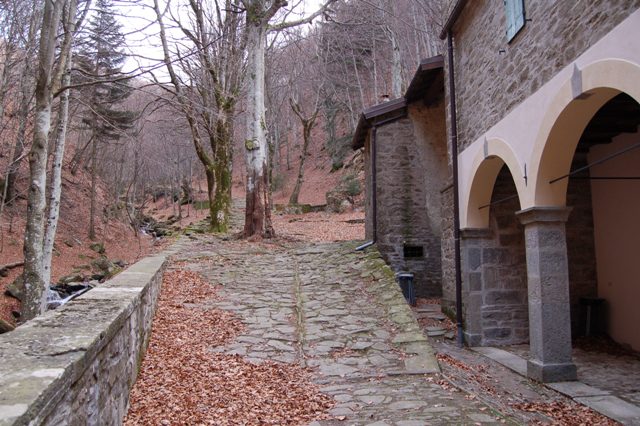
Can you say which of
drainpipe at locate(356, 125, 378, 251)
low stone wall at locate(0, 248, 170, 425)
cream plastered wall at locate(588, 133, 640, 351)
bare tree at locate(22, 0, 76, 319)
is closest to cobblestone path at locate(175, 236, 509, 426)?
drainpipe at locate(356, 125, 378, 251)

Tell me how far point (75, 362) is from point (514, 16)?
657 centimetres

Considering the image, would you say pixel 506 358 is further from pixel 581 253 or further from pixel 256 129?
pixel 256 129

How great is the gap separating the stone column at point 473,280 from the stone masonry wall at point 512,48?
173 cm

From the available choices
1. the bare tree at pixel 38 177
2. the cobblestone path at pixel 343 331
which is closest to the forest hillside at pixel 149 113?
the bare tree at pixel 38 177

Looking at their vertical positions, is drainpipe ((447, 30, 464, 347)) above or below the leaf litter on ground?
above

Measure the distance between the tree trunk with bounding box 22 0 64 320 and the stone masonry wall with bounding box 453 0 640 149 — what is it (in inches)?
272

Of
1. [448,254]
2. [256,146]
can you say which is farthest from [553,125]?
[256,146]

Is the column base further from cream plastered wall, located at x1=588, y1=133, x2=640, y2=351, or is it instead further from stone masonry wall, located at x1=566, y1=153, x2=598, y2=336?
stone masonry wall, located at x1=566, y1=153, x2=598, y2=336

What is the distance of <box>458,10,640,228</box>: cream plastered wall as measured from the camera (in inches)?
169

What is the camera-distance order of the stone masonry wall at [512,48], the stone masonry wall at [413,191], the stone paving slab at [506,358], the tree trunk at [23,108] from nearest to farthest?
1. the stone masonry wall at [512,48]
2. the stone paving slab at [506,358]
3. the tree trunk at [23,108]
4. the stone masonry wall at [413,191]

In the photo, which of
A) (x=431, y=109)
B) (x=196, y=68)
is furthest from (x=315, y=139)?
(x=431, y=109)

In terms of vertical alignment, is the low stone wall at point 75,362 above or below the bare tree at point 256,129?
below

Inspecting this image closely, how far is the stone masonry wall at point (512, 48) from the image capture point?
485 cm

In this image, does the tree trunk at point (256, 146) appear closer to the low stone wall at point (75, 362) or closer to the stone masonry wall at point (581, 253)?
the stone masonry wall at point (581, 253)
